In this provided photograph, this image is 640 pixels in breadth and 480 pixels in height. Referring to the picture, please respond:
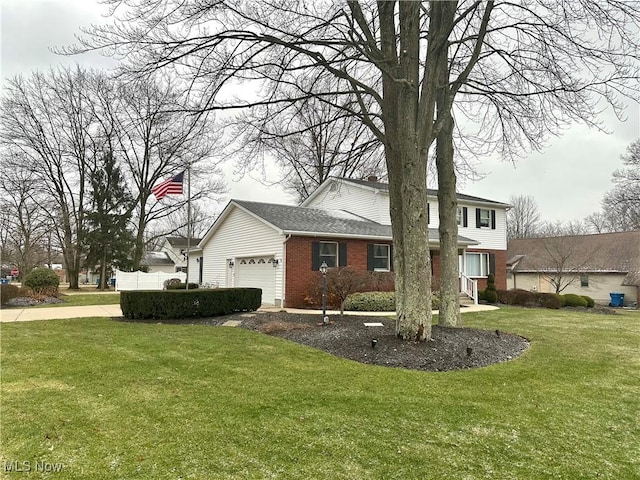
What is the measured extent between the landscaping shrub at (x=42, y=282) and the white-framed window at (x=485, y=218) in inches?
881

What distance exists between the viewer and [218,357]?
6773 millimetres

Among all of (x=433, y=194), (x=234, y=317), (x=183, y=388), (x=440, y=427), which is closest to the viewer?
(x=440, y=427)

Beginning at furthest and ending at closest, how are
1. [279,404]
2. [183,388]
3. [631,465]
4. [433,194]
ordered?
[433,194] → [183,388] → [279,404] → [631,465]

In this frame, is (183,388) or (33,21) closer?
(183,388)

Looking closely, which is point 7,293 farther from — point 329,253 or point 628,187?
point 628,187

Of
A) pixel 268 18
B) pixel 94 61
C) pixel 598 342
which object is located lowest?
pixel 598 342

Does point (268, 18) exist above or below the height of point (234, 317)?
above

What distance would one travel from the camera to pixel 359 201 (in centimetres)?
2166

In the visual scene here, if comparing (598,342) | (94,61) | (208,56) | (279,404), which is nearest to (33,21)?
(94,61)

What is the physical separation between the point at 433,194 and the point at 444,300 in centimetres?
1388

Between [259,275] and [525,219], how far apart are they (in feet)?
142

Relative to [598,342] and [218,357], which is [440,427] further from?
[598,342]

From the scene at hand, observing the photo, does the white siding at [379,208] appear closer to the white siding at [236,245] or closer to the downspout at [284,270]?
the white siding at [236,245]

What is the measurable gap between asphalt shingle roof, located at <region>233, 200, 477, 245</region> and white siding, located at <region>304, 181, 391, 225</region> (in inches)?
19.1
